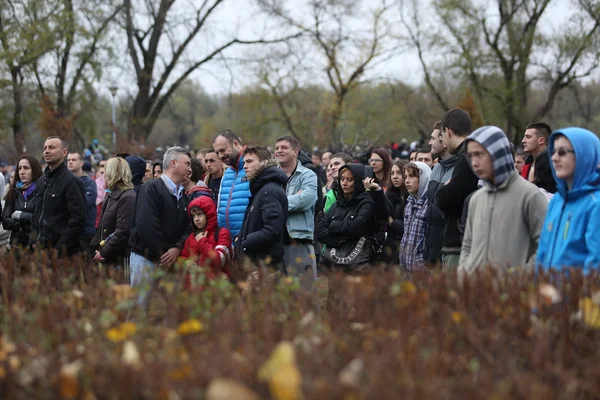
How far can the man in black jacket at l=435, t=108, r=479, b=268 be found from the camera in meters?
5.43

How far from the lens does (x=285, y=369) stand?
208 centimetres

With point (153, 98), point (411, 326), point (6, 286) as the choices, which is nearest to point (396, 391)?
point (411, 326)

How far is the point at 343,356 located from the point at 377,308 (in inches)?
22.7

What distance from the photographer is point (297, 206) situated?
698 centimetres

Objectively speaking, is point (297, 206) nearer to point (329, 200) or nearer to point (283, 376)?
point (329, 200)

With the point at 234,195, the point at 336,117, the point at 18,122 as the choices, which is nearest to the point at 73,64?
the point at 18,122

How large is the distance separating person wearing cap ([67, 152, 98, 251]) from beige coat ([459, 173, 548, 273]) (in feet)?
15.4

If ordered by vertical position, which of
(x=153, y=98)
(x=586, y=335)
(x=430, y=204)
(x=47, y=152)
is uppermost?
(x=153, y=98)

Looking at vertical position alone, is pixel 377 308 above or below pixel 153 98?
below

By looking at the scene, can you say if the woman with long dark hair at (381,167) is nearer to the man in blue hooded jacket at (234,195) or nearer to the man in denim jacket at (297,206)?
the man in denim jacket at (297,206)

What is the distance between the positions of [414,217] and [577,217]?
310 cm

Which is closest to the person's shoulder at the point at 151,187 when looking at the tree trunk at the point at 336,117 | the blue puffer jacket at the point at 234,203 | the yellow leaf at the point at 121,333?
the blue puffer jacket at the point at 234,203

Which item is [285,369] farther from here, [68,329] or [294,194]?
[294,194]

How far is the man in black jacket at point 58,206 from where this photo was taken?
25.5ft
